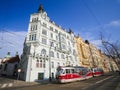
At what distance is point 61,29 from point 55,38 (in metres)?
7.70

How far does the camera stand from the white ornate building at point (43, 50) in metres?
31.3

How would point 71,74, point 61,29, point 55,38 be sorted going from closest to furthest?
point 71,74 → point 55,38 → point 61,29

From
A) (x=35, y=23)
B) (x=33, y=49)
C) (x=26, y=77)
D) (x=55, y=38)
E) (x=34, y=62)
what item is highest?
(x=35, y=23)

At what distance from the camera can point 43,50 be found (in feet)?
117

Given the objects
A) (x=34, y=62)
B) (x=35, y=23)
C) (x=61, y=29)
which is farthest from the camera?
(x=61, y=29)

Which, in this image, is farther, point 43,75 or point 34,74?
point 43,75

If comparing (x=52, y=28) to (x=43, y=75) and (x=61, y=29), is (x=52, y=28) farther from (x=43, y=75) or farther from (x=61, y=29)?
(x=43, y=75)

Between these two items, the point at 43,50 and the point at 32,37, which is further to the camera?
the point at 43,50

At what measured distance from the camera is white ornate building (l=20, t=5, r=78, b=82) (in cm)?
3130

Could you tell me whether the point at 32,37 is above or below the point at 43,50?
above

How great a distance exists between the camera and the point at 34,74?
30.3m

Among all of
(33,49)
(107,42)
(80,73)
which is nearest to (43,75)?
(33,49)

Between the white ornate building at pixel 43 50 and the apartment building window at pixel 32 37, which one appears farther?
the apartment building window at pixel 32 37

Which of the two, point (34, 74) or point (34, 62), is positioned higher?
point (34, 62)
